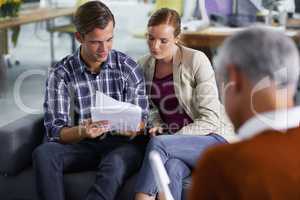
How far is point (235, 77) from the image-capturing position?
118 cm

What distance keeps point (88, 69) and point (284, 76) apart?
1488 mm

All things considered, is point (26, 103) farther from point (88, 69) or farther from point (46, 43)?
point (46, 43)

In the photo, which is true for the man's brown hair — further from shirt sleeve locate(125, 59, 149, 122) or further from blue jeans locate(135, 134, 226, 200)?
blue jeans locate(135, 134, 226, 200)

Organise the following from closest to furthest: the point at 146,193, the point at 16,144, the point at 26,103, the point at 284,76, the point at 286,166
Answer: the point at 286,166 → the point at 284,76 → the point at 146,193 → the point at 16,144 → the point at 26,103

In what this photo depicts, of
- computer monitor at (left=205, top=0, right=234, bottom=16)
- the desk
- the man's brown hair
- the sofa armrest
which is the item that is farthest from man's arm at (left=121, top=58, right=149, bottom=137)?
the desk

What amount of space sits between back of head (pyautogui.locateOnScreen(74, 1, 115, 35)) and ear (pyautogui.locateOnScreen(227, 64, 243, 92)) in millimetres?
1321

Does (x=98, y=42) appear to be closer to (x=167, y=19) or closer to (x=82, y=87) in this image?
(x=82, y=87)

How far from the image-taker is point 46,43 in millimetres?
7926

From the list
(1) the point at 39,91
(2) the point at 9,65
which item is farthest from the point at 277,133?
(2) the point at 9,65

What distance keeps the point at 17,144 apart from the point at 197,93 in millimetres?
928

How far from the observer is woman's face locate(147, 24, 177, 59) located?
2523mm

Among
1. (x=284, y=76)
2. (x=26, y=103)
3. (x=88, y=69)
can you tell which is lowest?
(x=26, y=103)

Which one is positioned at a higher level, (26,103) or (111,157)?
(111,157)

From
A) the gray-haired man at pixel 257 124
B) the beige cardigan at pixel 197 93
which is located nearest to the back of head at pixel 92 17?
the beige cardigan at pixel 197 93
